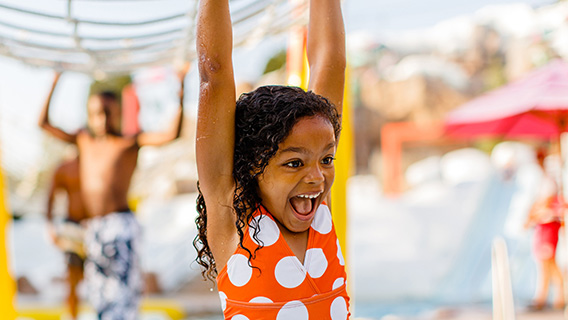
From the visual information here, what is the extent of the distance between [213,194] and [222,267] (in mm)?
151

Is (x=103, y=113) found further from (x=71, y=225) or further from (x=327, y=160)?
(x=327, y=160)

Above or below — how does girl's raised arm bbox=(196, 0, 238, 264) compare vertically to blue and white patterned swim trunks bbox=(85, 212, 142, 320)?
below

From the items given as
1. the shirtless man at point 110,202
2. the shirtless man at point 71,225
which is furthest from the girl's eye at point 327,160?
the shirtless man at point 71,225

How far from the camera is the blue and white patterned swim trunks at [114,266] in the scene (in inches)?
150

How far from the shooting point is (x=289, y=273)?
1.18 metres

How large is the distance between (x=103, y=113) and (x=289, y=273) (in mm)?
3196

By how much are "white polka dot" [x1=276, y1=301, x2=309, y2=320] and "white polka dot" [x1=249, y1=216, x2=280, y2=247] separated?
126mm

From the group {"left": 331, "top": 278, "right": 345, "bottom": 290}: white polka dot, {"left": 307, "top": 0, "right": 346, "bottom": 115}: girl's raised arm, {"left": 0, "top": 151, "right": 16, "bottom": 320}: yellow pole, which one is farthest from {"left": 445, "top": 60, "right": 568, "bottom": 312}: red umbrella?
{"left": 331, "top": 278, "right": 345, "bottom": 290}: white polka dot

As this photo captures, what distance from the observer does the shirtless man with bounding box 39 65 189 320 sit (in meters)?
3.86

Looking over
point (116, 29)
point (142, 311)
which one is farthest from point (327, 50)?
point (142, 311)

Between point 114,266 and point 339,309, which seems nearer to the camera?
point 339,309

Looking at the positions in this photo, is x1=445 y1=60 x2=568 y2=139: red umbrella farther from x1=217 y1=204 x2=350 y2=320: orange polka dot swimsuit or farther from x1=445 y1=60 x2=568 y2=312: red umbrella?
x1=217 y1=204 x2=350 y2=320: orange polka dot swimsuit

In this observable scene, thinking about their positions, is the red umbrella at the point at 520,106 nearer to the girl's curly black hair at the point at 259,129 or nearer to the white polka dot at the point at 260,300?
the girl's curly black hair at the point at 259,129

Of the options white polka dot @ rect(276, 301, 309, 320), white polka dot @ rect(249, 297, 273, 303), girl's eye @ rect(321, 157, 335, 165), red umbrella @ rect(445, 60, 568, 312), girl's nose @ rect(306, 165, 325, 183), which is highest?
red umbrella @ rect(445, 60, 568, 312)
